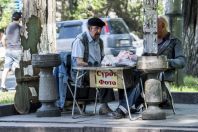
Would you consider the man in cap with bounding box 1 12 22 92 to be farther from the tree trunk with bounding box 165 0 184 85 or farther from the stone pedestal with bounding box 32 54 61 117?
the stone pedestal with bounding box 32 54 61 117

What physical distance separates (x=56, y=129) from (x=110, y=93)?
5.26 feet

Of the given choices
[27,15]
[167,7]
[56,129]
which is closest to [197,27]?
[167,7]

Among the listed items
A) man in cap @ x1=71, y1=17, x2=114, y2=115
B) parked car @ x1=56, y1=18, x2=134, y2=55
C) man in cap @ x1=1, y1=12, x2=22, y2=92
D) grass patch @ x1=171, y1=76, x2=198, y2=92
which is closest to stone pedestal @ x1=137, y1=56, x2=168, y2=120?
man in cap @ x1=71, y1=17, x2=114, y2=115

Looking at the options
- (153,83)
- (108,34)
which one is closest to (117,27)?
(108,34)

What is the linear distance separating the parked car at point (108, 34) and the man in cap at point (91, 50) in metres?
12.3

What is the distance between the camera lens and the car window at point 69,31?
23.5 m

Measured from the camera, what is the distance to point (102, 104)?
9680mm

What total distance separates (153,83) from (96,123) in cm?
99

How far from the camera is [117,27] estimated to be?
23422 millimetres

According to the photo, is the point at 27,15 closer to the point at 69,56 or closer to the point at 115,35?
the point at 69,56

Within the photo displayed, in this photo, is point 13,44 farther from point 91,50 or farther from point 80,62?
point 80,62

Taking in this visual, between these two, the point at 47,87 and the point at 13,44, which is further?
the point at 13,44

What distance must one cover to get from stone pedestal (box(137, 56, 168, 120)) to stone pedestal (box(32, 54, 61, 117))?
1.47 m

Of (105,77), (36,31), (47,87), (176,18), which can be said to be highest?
(176,18)
